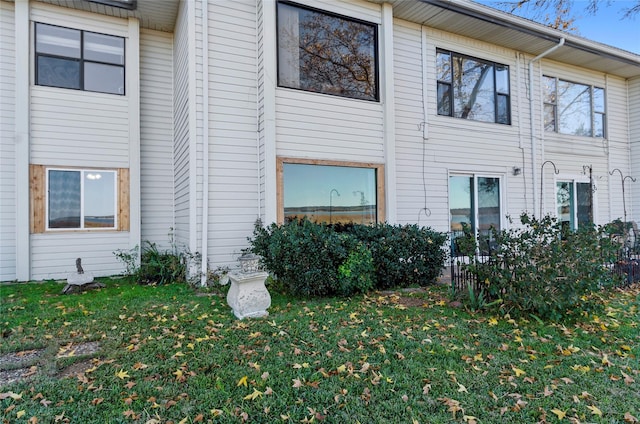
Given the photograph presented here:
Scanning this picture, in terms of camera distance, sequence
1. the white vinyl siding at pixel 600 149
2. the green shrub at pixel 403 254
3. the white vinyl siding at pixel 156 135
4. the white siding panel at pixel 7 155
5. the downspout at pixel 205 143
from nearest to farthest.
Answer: the green shrub at pixel 403 254 < the downspout at pixel 205 143 < the white siding panel at pixel 7 155 < the white vinyl siding at pixel 156 135 < the white vinyl siding at pixel 600 149

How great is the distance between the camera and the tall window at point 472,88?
8352mm

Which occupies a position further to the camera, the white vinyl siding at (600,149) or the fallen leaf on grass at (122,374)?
the white vinyl siding at (600,149)

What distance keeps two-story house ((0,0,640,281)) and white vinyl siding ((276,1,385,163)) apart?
0.03 m

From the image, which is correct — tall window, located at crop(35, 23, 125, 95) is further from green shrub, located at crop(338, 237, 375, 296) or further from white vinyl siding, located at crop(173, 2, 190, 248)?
green shrub, located at crop(338, 237, 375, 296)

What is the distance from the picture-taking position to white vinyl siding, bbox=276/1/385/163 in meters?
6.40

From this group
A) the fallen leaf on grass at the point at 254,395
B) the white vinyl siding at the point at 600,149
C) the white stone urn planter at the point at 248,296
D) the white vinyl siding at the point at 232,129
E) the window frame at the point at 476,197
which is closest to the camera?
the fallen leaf on grass at the point at 254,395

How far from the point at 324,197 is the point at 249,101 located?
2.28 meters

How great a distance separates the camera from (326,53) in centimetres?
683

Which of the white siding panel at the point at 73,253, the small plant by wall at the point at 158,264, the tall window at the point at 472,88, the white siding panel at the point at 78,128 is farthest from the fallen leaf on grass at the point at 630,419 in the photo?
the white siding panel at the point at 78,128

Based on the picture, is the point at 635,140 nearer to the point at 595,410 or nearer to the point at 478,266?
the point at 478,266

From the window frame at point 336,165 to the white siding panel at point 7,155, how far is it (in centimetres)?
516

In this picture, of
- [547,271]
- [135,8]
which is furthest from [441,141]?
[135,8]

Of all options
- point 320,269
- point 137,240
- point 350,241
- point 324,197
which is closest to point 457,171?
point 324,197

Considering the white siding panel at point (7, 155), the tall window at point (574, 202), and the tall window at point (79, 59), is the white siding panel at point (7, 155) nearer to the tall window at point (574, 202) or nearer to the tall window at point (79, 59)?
the tall window at point (79, 59)
